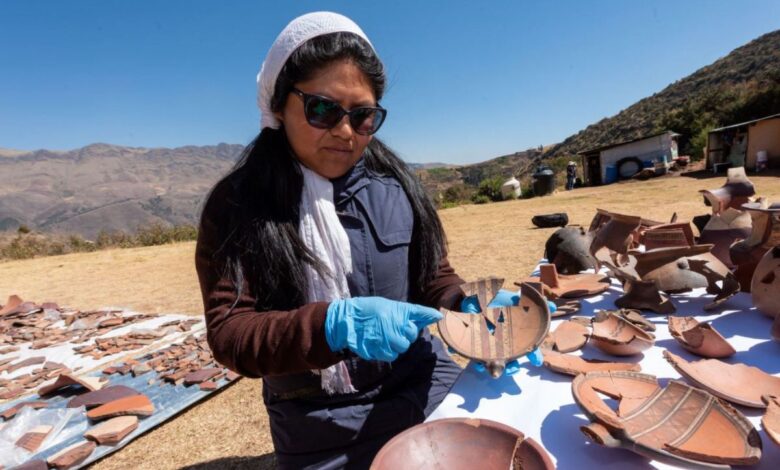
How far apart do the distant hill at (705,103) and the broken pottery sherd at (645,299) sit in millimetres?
24811

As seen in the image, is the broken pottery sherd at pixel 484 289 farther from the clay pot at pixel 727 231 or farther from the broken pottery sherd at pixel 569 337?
the clay pot at pixel 727 231

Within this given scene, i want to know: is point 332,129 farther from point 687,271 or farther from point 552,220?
point 552,220

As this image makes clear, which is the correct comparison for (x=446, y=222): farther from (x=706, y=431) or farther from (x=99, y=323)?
(x=706, y=431)

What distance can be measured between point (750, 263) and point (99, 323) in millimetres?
6818

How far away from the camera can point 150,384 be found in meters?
3.67

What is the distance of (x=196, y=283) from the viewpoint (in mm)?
8211

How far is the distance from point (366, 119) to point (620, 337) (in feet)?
4.27

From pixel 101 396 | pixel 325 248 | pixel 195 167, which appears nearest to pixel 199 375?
pixel 101 396

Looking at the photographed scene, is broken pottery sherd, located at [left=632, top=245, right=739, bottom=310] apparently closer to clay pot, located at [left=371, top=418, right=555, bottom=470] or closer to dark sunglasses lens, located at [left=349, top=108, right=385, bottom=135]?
clay pot, located at [left=371, top=418, right=555, bottom=470]

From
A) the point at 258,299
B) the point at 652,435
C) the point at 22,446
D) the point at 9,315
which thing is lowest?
the point at 22,446

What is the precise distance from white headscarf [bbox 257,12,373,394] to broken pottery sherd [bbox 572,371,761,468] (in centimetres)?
81

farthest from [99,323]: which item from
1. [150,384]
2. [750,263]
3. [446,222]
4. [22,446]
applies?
[446,222]

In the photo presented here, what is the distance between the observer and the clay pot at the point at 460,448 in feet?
3.17

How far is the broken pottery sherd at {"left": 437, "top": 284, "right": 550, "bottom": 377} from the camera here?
1342 mm
